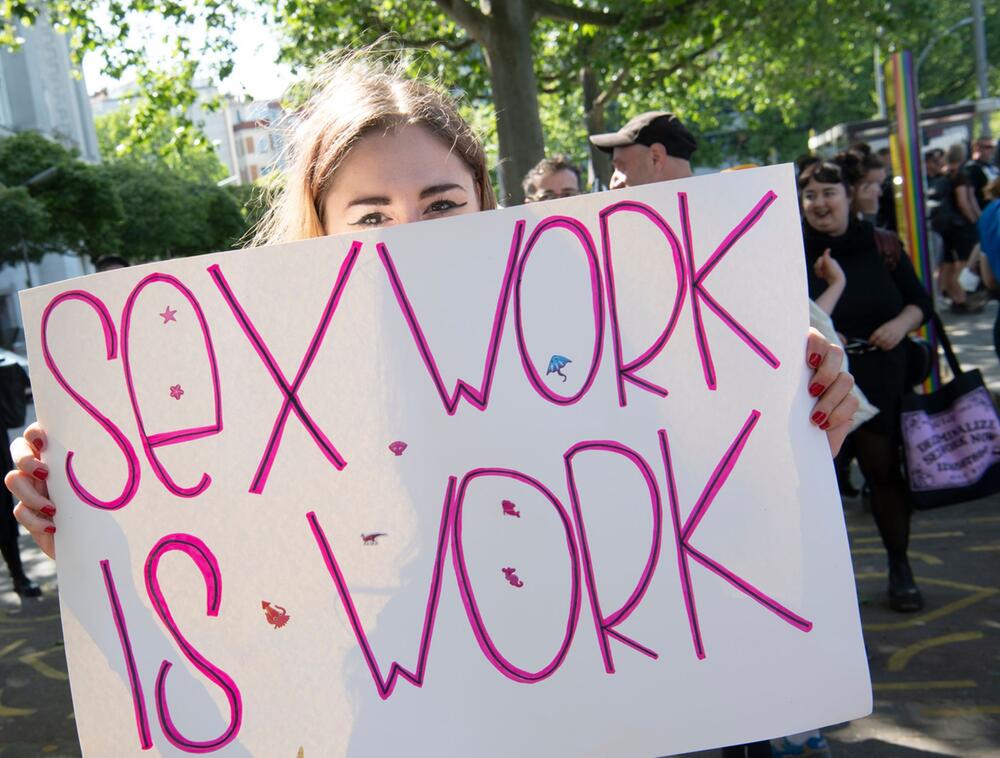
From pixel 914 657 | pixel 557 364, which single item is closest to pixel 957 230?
pixel 914 657

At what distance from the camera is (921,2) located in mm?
14406

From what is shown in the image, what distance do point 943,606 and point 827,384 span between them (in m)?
3.30

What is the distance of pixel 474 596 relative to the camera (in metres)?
1.51

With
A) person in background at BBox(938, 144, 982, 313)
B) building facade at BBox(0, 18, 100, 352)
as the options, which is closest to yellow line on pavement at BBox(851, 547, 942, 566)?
person in background at BBox(938, 144, 982, 313)

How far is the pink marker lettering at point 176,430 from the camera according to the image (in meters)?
1.51

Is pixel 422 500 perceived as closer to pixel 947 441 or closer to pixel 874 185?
pixel 947 441

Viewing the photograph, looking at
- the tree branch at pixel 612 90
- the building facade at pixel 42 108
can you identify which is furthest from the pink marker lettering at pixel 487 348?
the building facade at pixel 42 108

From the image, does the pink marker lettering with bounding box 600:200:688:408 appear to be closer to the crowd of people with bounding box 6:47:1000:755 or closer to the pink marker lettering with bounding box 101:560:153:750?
the crowd of people with bounding box 6:47:1000:755

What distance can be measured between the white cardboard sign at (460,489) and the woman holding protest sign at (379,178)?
4 cm

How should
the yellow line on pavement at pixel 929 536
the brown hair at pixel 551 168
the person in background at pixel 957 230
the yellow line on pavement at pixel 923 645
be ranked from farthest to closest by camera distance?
the person in background at pixel 957 230 < the brown hair at pixel 551 168 < the yellow line on pavement at pixel 929 536 < the yellow line on pavement at pixel 923 645

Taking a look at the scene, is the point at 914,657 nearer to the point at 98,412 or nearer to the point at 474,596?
the point at 474,596

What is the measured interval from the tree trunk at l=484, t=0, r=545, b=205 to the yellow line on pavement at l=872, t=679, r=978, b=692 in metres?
6.70

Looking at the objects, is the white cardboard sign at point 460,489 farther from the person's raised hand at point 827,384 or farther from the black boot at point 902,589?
the black boot at point 902,589

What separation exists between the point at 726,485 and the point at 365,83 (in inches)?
40.5
